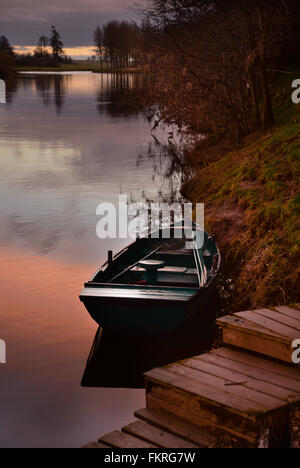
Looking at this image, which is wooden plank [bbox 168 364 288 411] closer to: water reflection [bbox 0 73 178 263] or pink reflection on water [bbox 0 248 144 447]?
pink reflection on water [bbox 0 248 144 447]

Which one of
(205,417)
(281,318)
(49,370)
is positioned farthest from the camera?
(49,370)

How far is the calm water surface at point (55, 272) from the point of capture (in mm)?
7176

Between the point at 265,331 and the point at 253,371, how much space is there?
633 mm

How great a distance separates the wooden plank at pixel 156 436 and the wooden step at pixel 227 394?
35cm

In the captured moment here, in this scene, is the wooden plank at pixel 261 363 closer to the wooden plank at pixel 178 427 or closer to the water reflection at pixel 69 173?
the wooden plank at pixel 178 427

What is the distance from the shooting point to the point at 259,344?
6.63 metres

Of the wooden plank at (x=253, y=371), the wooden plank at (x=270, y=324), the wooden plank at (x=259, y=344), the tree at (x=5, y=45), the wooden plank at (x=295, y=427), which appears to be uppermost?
the tree at (x=5, y=45)

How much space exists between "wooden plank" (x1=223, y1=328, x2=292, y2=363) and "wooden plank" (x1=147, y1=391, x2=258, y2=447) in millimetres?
1320

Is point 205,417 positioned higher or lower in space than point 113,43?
lower

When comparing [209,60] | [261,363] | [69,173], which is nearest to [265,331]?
[261,363]

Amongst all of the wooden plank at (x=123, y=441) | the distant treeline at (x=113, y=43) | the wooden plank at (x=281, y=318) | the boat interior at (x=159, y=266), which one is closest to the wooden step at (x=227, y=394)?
the wooden plank at (x=123, y=441)

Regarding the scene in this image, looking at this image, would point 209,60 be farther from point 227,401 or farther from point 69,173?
point 227,401
